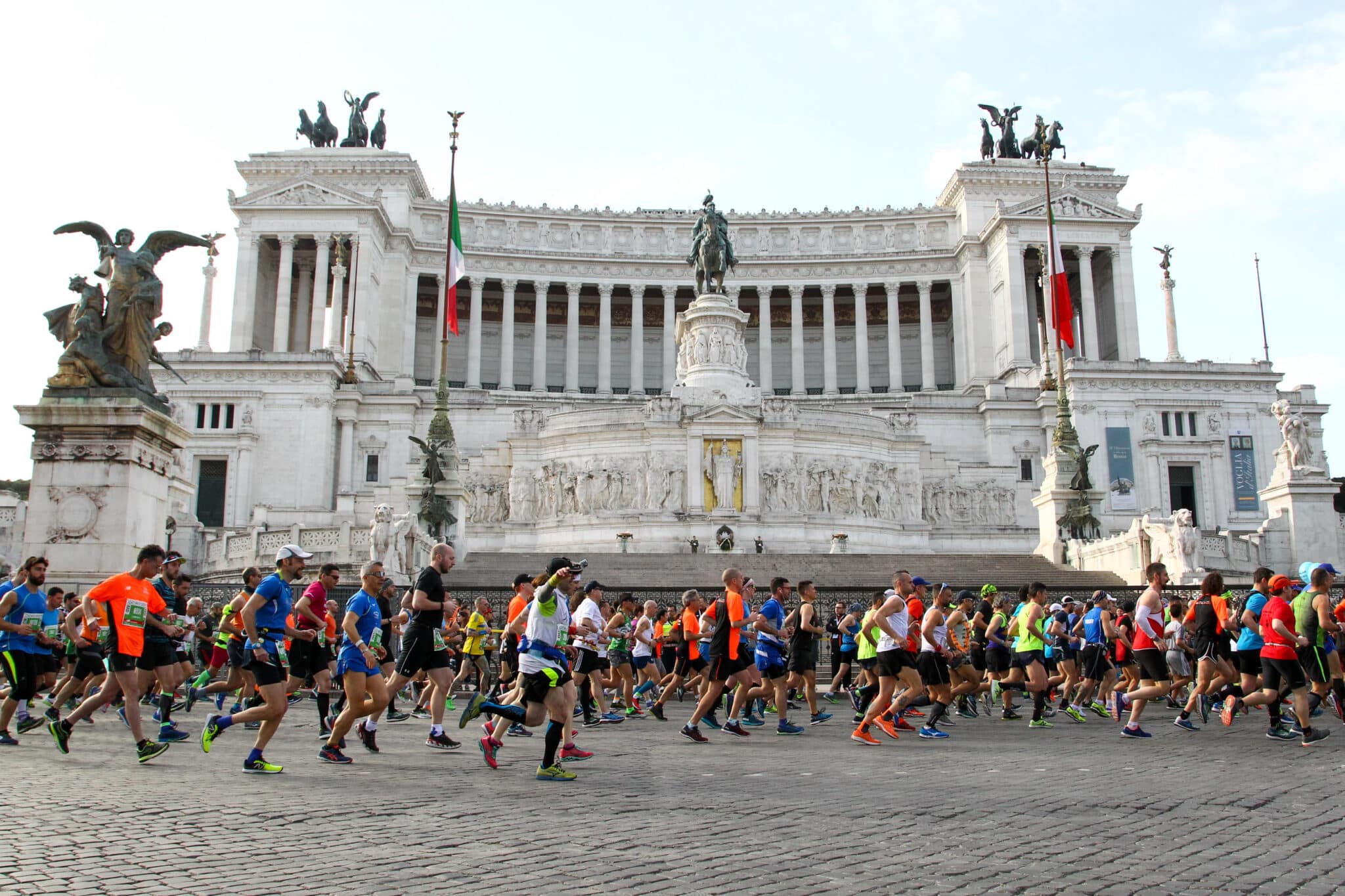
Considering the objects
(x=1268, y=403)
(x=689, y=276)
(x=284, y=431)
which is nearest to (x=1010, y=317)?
(x=1268, y=403)

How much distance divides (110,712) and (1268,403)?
193 ft

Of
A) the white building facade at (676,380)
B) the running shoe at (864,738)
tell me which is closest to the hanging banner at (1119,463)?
the white building facade at (676,380)

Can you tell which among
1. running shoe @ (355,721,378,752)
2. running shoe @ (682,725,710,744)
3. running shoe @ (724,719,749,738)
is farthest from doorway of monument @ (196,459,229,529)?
running shoe @ (355,721,378,752)

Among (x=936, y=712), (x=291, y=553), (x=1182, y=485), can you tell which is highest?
(x=1182, y=485)

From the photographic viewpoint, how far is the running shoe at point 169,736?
12.6m

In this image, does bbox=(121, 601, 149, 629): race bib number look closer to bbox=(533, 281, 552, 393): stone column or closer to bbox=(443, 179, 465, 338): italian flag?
bbox=(443, 179, 465, 338): italian flag

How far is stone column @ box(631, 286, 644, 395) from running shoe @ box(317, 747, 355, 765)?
219ft

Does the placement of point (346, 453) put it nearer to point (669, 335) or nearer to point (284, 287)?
point (284, 287)

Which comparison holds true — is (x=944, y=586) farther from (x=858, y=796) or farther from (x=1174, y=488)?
(x=1174, y=488)

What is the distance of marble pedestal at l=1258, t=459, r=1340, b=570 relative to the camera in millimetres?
32469

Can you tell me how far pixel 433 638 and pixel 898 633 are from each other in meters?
5.33

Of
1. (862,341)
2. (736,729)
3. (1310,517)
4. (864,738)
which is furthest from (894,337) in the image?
(864,738)

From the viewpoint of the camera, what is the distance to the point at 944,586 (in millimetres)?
14805

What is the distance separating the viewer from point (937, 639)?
1409 cm
